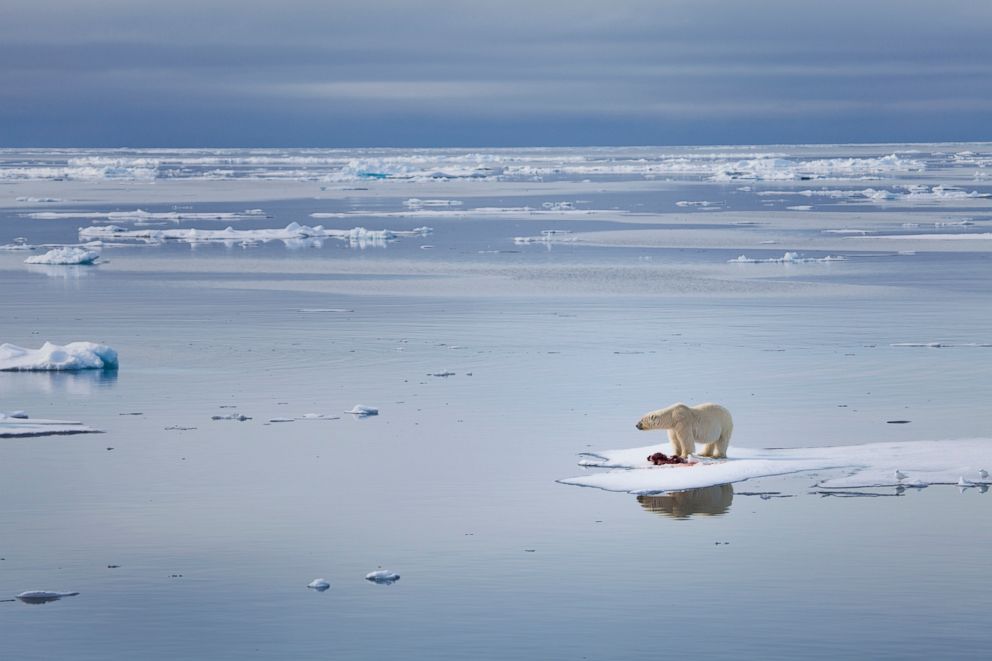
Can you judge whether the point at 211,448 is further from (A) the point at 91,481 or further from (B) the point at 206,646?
(B) the point at 206,646

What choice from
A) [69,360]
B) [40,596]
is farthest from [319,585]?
[69,360]

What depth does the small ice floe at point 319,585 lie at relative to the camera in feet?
26.1

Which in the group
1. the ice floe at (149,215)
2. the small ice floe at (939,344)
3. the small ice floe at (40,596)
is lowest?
the small ice floe at (939,344)

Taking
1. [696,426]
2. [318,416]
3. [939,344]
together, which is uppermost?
[696,426]

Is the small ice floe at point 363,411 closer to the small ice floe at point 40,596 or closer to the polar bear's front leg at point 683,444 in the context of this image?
the polar bear's front leg at point 683,444

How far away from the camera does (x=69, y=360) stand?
1563 centimetres

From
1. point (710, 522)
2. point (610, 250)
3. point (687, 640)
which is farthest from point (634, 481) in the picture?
point (610, 250)

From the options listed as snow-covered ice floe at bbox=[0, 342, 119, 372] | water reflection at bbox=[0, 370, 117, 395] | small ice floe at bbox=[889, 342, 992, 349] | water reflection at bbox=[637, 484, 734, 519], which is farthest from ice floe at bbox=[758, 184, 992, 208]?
water reflection at bbox=[637, 484, 734, 519]

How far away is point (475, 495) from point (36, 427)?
404 cm

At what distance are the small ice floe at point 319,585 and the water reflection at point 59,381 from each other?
6975 mm

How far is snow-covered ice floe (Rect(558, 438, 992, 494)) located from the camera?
10.3 m

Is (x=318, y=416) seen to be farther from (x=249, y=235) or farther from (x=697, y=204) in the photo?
(x=697, y=204)

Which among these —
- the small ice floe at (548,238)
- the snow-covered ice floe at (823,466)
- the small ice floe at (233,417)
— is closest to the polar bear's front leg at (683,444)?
the snow-covered ice floe at (823,466)

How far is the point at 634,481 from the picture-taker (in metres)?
10.4
